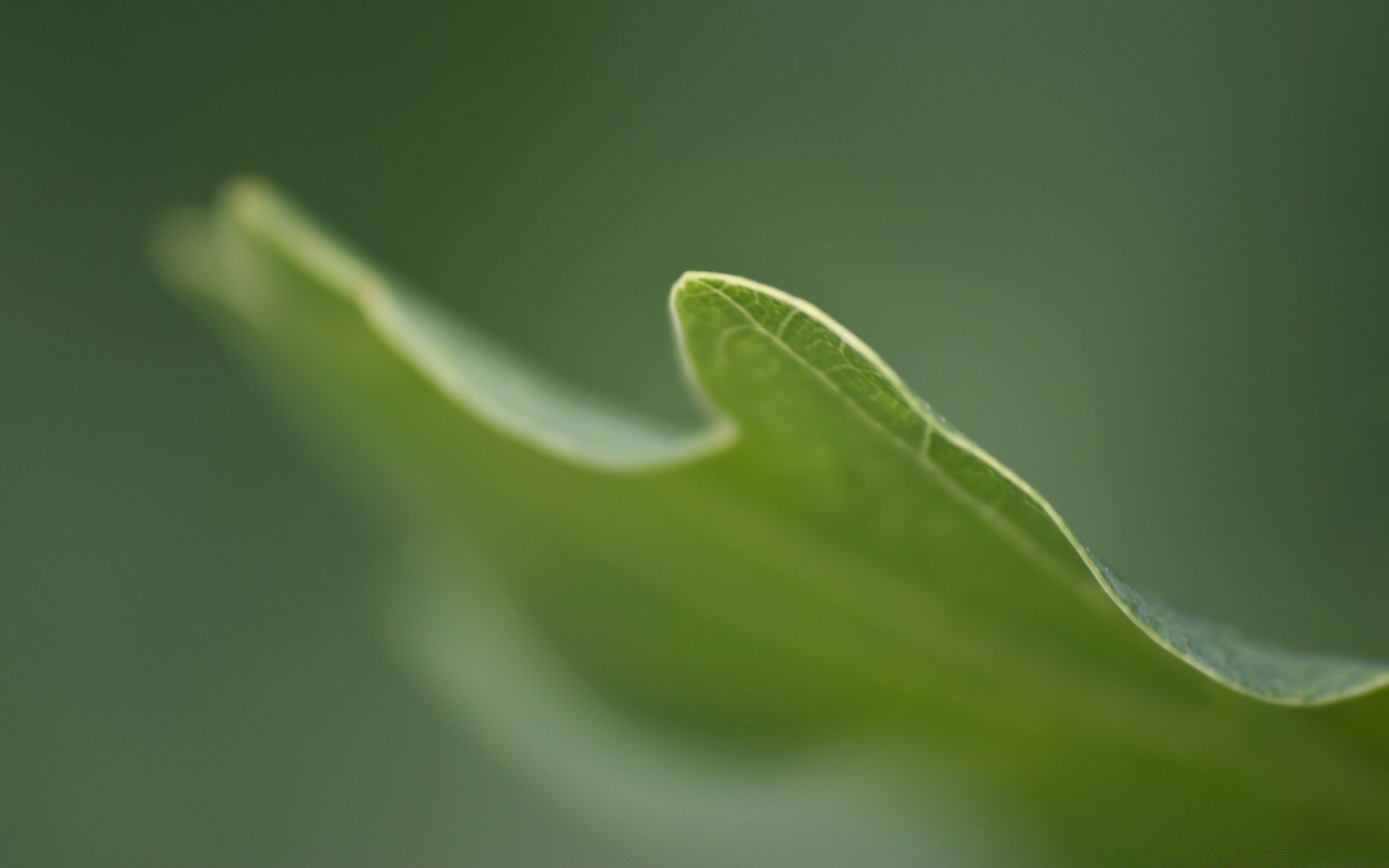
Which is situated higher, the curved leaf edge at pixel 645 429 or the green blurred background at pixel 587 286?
the green blurred background at pixel 587 286

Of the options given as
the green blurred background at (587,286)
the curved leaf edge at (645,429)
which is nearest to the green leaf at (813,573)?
the curved leaf edge at (645,429)

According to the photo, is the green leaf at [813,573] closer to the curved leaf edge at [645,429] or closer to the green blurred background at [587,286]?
the curved leaf edge at [645,429]

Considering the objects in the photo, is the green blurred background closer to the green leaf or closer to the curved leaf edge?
the green leaf

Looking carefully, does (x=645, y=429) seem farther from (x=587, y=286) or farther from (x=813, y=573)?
(x=587, y=286)

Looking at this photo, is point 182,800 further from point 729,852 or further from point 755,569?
point 755,569

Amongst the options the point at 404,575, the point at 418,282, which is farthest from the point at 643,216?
the point at 404,575
